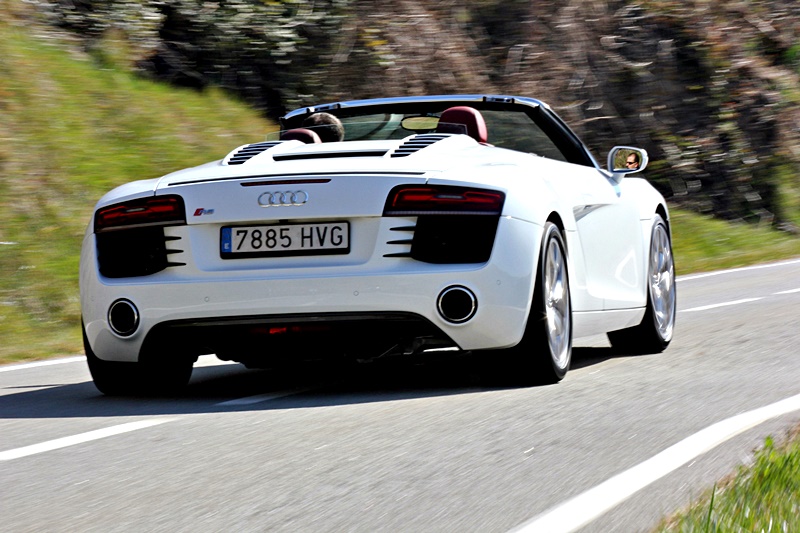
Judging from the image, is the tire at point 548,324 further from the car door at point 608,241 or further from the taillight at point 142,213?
the taillight at point 142,213

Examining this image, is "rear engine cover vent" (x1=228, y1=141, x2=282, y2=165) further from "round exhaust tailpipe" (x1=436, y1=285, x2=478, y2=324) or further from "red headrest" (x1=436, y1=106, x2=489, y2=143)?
"round exhaust tailpipe" (x1=436, y1=285, x2=478, y2=324)

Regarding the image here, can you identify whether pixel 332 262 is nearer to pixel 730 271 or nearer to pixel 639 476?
pixel 639 476

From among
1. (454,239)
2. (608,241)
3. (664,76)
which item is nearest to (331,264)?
(454,239)

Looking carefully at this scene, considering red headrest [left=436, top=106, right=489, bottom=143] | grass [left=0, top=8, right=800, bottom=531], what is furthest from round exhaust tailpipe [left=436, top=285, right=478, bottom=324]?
grass [left=0, top=8, right=800, bottom=531]

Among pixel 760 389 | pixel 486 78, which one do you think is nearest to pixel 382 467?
pixel 760 389

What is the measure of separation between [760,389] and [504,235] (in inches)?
52.5

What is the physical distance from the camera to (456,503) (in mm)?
3930

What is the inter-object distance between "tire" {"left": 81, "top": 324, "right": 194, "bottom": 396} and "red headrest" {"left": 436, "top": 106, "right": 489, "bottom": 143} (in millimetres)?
1726

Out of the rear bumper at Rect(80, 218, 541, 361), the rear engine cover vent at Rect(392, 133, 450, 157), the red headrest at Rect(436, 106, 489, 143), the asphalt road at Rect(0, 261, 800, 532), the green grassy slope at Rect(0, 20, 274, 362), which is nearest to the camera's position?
the asphalt road at Rect(0, 261, 800, 532)

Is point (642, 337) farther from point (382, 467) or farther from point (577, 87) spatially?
point (577, 87)

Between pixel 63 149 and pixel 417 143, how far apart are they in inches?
343

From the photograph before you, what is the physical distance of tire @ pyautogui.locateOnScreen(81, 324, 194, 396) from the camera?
20.5ft

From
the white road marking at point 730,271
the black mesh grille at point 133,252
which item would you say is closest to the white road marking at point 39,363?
the black mesh grille at point 133,252

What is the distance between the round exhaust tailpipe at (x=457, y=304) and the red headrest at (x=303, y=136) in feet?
5.45
